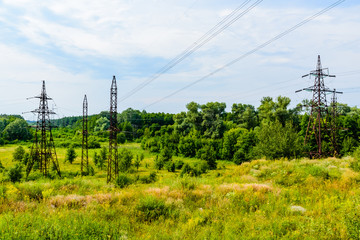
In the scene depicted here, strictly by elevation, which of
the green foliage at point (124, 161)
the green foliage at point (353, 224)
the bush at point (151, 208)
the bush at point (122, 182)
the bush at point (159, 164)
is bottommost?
the bush at point (159, 164)

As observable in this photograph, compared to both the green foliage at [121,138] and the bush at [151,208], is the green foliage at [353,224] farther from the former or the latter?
the green foliage at [121,138]

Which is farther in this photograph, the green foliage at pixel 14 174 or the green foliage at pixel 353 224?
the green foliage at pixel 14 174

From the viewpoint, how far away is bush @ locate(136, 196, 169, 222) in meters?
7.62

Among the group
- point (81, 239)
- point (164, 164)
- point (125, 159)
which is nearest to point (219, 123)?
point (164, 164)

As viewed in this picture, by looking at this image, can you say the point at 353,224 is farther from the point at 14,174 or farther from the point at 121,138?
the point at 121,138

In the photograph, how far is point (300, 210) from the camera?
761cm

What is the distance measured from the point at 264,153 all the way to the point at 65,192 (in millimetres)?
22214

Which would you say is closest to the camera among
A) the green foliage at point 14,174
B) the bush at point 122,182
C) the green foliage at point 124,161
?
the bush at point 122,182

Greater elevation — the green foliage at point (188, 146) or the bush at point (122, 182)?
the bush at point (122, 182)

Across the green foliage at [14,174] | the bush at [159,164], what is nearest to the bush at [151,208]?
the green foliage at [14,174]

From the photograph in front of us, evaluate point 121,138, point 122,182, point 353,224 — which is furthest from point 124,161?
point 121,138

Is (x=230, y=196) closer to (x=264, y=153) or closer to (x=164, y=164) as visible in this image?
(x=264, y=153)

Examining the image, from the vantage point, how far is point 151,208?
316 inches

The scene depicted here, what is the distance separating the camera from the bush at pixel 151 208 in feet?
25.0
